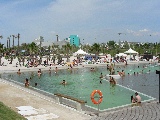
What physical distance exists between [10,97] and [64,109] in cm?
502

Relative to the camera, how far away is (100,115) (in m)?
13.6

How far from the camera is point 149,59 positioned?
242 ft

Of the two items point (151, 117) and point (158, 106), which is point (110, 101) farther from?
point (151, 117)

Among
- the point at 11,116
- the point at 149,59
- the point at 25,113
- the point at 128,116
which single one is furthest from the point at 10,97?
the point at 149,59

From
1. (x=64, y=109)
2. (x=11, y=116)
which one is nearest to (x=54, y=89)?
(x=64, y=109)

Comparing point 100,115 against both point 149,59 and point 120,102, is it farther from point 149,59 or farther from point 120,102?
point 149,59

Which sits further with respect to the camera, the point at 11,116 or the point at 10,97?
the point at 10,97

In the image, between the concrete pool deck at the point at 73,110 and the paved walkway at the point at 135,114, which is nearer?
the paved walkway at the point at 135,114

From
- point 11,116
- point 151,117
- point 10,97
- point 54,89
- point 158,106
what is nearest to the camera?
point 11,116

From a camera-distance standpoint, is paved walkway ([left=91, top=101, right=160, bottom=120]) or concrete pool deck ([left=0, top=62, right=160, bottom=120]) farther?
concrete pool deck ([left=0, top=62, right=160, bottom=120])

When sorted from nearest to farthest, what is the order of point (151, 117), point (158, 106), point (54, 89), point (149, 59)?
point (151, 117) → point (158, 106) → point (54, 89) → point (149, 59)

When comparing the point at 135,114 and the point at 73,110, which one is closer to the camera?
the point at 135,114

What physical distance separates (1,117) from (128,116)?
243 inches

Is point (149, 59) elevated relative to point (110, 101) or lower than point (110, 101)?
elevated
